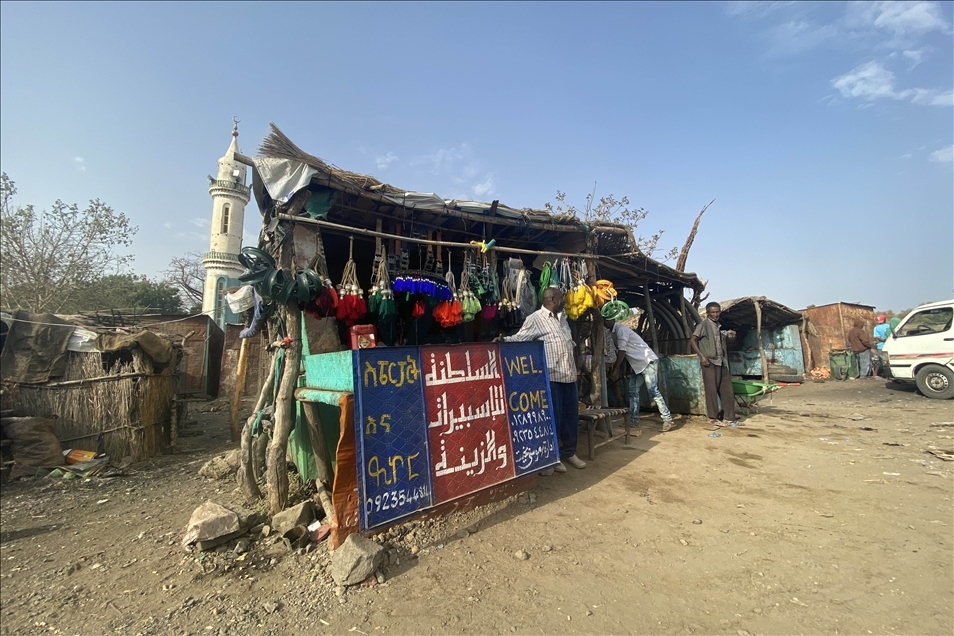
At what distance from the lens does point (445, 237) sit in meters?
6.08

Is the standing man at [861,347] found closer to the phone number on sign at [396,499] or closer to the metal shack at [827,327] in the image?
the metal shack at [827,327]

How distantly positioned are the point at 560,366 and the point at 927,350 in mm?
9993

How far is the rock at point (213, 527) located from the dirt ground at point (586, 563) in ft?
0.39

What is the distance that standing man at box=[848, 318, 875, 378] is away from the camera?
12984mm

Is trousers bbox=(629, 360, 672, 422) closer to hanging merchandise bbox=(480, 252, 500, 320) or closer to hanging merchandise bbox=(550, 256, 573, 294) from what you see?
hanging merchandise bbox=(550, 256, 573, 294)

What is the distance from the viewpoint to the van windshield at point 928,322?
861 centimetres

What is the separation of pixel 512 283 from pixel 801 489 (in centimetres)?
398

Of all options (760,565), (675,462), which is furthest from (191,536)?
(675,462)

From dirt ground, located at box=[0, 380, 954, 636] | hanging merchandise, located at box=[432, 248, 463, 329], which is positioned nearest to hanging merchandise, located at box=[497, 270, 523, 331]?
hanging merchandise, located at box=[432, 248, 463, 329]

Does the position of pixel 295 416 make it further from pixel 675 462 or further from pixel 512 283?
pixel 675 462

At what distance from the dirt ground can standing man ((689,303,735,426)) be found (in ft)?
5.89

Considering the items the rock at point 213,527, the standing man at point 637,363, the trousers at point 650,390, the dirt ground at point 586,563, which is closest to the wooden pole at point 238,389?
the dirt ground at point 586,563

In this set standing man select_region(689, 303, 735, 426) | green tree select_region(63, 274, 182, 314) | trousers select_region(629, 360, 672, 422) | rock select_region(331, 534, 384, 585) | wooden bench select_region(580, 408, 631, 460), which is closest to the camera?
rock select_region(331, 534, 384, 585)

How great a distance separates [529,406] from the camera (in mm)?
3963
